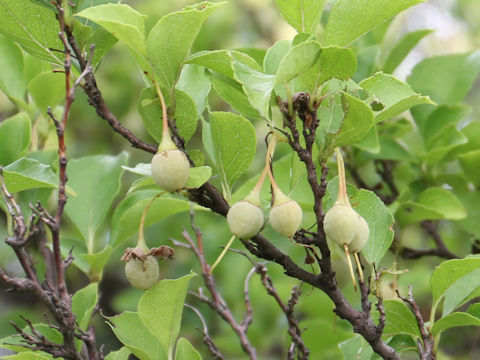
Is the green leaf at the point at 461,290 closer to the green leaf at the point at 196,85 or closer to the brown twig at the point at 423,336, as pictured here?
the brown twig at the point at 423,336

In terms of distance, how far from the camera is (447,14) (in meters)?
4.13

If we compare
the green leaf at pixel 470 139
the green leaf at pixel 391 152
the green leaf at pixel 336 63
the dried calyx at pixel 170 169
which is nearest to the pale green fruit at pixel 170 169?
the dried calyx at pixel 170 169

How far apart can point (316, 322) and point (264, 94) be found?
877 mm

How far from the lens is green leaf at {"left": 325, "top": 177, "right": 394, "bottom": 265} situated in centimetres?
103

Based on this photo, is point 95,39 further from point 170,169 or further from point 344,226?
point 344,226

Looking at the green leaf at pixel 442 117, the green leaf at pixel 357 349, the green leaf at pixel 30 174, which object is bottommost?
the green leaf at pixel 357 349

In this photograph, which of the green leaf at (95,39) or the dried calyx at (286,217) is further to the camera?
the green leaf at (95,39)

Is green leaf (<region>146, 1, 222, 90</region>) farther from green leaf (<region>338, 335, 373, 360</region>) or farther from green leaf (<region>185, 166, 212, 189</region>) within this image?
green leaf (<region>338, 335, 373, 360</region>)

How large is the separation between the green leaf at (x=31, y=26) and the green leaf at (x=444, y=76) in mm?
930

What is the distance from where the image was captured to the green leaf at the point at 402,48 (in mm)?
1484

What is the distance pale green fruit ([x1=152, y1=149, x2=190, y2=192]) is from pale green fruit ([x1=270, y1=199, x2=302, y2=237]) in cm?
13

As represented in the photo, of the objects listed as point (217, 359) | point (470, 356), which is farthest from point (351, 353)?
point (470, 356)

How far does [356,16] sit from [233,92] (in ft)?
0.68

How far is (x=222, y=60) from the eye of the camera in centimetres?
85
